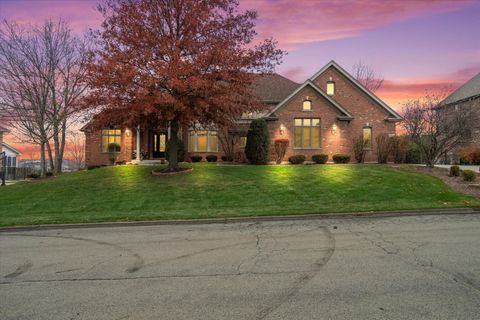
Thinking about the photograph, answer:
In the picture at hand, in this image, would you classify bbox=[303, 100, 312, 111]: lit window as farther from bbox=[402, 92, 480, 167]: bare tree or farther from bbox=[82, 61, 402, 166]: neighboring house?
bbox=[402, 92, 480, 167]: bare tree

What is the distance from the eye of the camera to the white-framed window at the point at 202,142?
102 ft

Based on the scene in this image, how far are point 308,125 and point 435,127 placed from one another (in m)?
9.82

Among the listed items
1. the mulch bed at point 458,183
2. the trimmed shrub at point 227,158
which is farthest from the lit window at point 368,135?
the trimmed shrub at point 227,158

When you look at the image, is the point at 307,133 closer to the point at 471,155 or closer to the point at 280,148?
the point at 280,148

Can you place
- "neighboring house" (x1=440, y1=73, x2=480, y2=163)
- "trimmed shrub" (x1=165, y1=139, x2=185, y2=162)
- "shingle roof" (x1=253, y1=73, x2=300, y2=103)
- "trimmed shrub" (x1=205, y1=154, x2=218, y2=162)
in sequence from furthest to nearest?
"neighboring house" (x1=440, y1=73, x2=480, y2=163) → "shingle roof" (x1=253, y1=73, x2=300, y2=103) → "trimmed shrub" (x1=205, y1=154, x2=218, y2=162) → "trimmed shrub" (x1=165, y1=139, x2=185, y2=162)

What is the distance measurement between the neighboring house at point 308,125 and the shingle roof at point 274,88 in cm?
9

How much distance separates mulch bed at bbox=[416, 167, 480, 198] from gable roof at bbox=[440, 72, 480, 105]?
2358cm

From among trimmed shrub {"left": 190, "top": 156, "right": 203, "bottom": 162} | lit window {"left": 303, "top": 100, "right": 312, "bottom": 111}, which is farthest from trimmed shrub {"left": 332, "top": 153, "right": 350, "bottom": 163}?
trimmed shrub {"left": 190, "top": 156, "right": 203, "bottom": 162}

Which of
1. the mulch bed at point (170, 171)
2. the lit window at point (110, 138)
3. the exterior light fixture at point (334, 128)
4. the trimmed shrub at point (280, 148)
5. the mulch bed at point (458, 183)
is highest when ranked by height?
the exterior light fixture at point (334, 128)

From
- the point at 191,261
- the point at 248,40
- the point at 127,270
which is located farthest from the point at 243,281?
the point at 248,40

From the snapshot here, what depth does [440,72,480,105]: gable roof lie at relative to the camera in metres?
39.9

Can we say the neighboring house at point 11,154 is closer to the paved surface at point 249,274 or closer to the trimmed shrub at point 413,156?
the paved surface at point 249,274

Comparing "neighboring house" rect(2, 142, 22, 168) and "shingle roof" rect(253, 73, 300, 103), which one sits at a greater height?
"shingle roof" rect(253, 73, 300, 103)

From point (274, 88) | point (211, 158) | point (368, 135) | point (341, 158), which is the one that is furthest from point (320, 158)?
point (274, 88)
